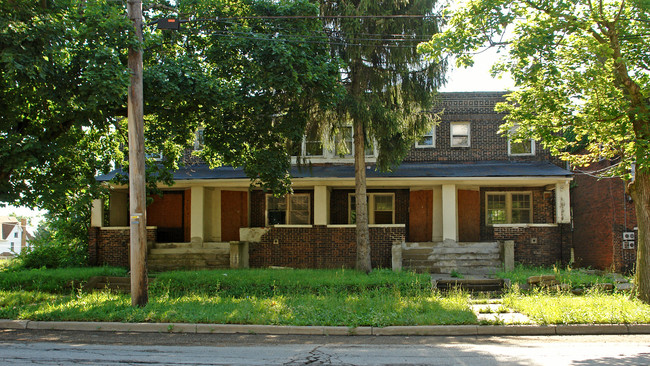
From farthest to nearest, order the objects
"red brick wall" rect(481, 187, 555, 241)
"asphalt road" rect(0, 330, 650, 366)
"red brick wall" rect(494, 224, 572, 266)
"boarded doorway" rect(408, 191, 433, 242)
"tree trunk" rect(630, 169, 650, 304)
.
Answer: "boarded doorway" rect(408, 191, 433, 242), "red brick wall" rect(481, 187, 555, 241), "red brick wall" rect(494, 224, 572, 266), "tree trunk" rect(630, 169, 650, 304), "asphalt road" rect(0, 330, 650, 366)

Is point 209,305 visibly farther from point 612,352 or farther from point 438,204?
point 438,204

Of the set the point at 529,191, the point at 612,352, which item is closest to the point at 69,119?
the point at 612,352

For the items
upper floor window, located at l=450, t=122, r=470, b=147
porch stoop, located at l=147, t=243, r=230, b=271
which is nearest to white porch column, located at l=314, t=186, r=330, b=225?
porch stoop, located at l=147, t=243, r=230, b=271

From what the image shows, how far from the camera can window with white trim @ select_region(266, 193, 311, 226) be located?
21.8m

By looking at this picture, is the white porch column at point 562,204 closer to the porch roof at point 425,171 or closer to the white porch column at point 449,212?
the porch roof at point 425,171

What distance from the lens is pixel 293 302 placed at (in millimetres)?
11914

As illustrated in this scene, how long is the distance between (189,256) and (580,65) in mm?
14547

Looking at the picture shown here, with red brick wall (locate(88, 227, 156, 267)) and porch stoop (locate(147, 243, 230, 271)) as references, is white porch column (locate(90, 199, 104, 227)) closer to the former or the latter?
red brick wall (locate(88, 227, 156, 267))

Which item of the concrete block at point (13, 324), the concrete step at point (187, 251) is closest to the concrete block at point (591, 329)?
the concrete block at point (13, 324)

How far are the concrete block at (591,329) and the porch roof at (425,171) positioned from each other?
31.1 ft

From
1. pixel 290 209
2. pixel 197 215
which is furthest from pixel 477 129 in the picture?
pixel 197 215

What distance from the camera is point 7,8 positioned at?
11211 mm

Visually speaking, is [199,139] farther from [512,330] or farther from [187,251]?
[512,330]

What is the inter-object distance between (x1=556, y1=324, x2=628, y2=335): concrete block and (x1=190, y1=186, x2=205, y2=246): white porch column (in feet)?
44.9
